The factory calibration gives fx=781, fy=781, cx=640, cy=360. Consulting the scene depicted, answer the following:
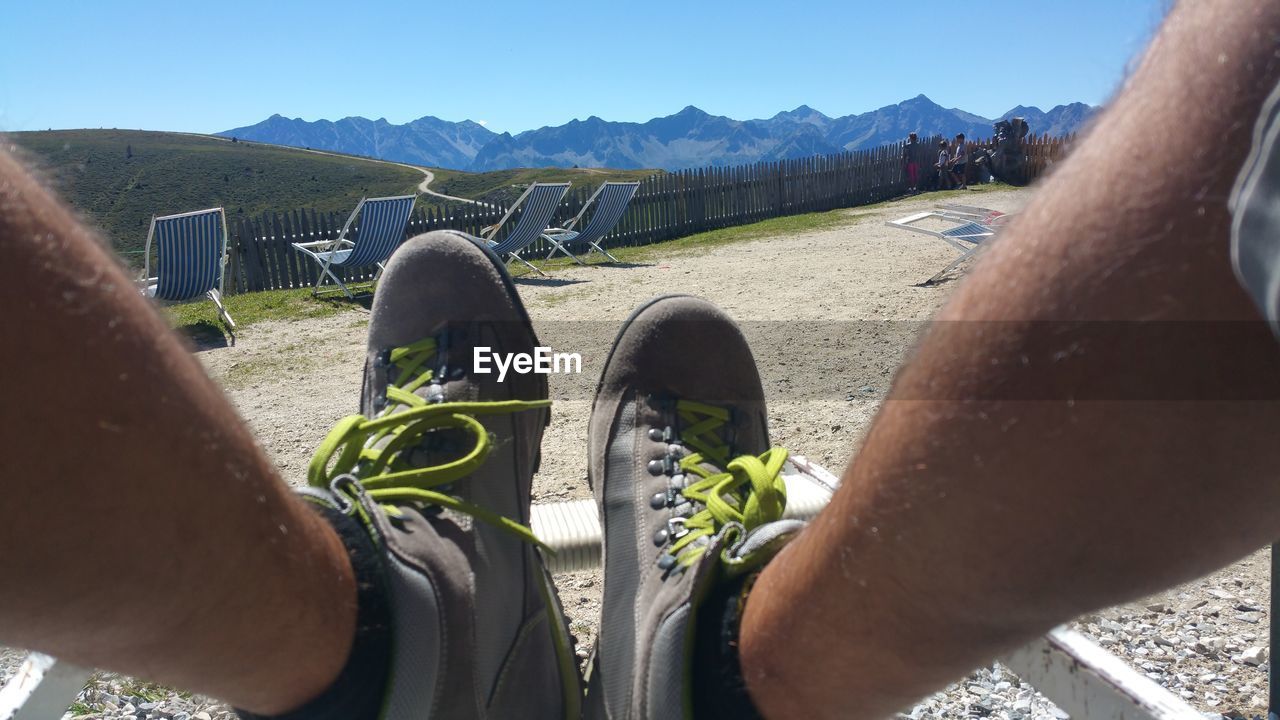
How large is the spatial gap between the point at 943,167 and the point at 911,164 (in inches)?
35.3

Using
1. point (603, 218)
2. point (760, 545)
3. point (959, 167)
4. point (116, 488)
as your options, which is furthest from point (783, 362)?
point (959, 167)

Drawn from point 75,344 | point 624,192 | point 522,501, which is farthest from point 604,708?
point 624,192

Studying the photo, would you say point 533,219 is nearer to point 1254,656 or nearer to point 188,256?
point 188,256

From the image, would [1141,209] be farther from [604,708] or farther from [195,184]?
[195,184]

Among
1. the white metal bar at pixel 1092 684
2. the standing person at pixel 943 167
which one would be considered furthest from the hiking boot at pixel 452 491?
the standing person at pixel 943 167

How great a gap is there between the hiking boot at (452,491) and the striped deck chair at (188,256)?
21.3ft

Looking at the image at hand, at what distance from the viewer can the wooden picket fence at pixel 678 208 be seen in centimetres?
1045

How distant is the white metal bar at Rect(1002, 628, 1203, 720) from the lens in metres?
1.25

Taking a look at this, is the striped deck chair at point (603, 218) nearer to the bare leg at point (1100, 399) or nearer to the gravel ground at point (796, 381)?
the gravel ground at point (796, 381)

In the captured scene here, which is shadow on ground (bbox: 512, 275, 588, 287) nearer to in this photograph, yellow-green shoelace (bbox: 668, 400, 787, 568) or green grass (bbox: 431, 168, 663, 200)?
yellow-green shoelace (bbox: 668, 400, 787, 568)

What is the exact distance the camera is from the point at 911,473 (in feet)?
2.02

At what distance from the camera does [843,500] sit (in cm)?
73

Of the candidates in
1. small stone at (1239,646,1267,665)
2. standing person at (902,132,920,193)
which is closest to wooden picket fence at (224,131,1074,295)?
standing person at (902,132,920,193)

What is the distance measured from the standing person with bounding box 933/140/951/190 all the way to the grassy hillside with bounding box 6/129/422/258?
162ft
